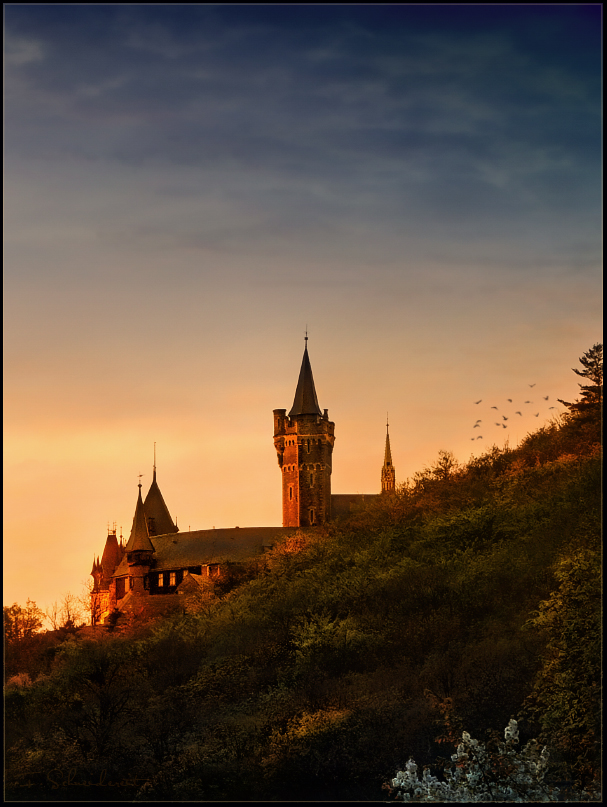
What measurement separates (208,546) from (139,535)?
7.40 meters

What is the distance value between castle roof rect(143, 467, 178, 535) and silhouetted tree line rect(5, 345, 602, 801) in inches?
1770

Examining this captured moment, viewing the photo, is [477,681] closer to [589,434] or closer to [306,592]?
[306,592]

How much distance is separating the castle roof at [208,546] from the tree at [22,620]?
1562cm

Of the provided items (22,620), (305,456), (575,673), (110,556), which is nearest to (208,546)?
(110,556)

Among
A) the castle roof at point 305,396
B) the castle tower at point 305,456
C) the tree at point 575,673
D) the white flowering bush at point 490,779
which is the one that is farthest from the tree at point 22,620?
the white flowering bush at point 490,779

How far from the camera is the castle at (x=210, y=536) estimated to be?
10112cm

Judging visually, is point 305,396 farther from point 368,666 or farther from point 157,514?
point 368,666

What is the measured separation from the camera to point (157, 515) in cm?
11869

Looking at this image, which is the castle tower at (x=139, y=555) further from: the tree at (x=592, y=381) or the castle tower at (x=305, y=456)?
the tree at (x=592, y=381)

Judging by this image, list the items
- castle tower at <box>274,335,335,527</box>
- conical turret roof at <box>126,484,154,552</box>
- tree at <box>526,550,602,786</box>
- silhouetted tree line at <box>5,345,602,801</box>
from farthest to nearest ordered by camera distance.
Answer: castle tower at <box>274,335,335,527</box> → conical turret roof at <box>126,484,154,552</box> → silhouetted tree line at <box>5,345,602,801</box> → tree at <box>526,550,602,786</box>

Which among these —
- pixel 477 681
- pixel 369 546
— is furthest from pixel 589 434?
pixel 477 681

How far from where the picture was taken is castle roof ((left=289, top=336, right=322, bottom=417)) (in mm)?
126625

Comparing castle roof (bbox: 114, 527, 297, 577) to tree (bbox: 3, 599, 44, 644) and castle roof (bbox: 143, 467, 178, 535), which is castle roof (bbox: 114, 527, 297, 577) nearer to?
castle roof (bbox: 143, 467, 178, 535)

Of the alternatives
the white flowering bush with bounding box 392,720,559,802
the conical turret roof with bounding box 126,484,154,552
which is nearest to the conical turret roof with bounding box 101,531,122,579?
the conical turret roof with bounding box 126,484,154,552
